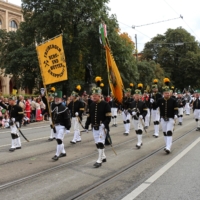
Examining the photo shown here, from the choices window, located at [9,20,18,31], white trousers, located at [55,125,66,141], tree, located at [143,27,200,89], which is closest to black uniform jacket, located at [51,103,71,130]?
white trousers, located at [55,125,66,141]

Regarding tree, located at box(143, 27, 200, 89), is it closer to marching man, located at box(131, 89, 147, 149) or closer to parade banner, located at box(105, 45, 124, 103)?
marching man, located at box(131, 89, 147, 149)

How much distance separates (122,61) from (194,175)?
29.9 m

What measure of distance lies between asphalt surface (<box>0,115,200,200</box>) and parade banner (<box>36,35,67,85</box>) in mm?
2359

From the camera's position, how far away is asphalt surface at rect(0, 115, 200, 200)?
6.23 meters

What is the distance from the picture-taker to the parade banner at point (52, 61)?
10.1 meters

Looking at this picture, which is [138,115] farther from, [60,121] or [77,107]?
[60,121]

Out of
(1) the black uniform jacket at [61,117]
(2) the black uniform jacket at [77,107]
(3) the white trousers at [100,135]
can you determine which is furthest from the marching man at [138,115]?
(3) the white trousers at [100,135]

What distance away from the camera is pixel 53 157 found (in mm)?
9461

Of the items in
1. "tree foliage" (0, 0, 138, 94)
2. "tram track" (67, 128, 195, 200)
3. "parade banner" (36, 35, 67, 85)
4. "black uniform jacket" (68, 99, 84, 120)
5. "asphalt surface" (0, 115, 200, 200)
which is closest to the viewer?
"tram track" (67, 128, 195, 200)

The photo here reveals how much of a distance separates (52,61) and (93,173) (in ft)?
13.0

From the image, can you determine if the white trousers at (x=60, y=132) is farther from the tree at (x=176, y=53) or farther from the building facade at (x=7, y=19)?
the tree at (x=176, y=53)

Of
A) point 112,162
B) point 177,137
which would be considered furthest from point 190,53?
point 112,162

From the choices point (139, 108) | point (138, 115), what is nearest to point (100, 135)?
point (138, 115)

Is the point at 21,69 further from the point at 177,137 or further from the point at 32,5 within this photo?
the point at 177,137
